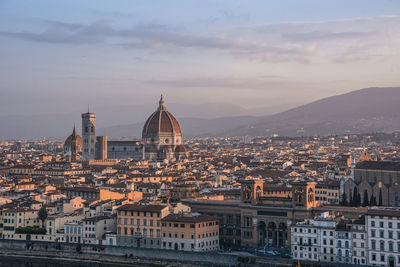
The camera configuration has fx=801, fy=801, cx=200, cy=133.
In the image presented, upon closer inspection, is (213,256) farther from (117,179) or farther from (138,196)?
(117,179)

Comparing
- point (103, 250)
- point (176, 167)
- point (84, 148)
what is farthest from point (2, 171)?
point (103, 250)

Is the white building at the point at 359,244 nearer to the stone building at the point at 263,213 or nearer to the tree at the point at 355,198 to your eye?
the stone building at the point at 263,213

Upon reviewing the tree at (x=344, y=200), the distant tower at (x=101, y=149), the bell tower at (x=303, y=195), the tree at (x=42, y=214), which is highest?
the distant tower at (x=101, y=149)

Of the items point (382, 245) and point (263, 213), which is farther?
point (263, 213)

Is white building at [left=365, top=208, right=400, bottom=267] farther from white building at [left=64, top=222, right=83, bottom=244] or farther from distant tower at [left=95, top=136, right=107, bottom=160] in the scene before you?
distant tower at [left=95, top=136, right=107, bottom=160]

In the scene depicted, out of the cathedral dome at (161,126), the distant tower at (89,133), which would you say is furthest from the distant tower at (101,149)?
the cathedral dome at (161,126)

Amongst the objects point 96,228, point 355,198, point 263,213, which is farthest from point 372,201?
point 96,228

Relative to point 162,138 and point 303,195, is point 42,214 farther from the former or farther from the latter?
point 162,138
